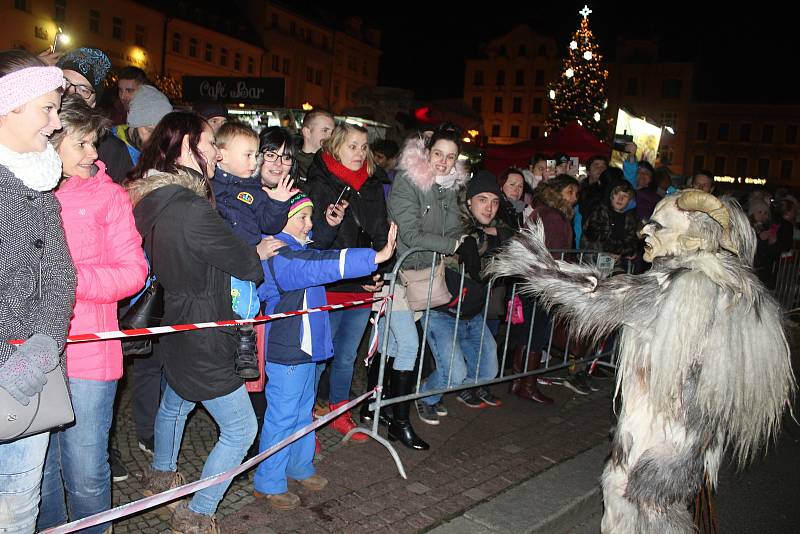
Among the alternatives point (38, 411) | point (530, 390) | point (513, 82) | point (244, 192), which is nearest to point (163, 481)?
point (38, 411)

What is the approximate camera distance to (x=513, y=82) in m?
74.6

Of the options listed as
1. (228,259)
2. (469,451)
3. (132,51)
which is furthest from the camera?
(132,51)

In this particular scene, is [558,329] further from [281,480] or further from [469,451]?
[281,480]

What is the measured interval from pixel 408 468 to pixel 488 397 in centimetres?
175

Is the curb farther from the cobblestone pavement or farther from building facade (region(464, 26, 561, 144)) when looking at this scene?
building facade (region(464, 26, 561, 144))

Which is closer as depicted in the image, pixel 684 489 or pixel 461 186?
pixel 684 489

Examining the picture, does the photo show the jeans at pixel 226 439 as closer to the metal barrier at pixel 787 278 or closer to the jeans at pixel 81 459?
the jeans at pixel 81 459

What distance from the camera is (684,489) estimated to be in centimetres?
316

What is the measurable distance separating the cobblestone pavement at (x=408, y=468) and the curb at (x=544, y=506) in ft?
0.35

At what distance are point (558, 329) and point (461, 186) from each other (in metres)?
2.49

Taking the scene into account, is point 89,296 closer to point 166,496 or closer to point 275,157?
point 166,496

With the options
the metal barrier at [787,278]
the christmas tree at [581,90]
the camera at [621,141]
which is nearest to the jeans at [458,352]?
the metal barrier at [787,278]

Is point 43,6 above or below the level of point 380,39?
below

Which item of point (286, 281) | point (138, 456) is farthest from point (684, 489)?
point (138, 456)
